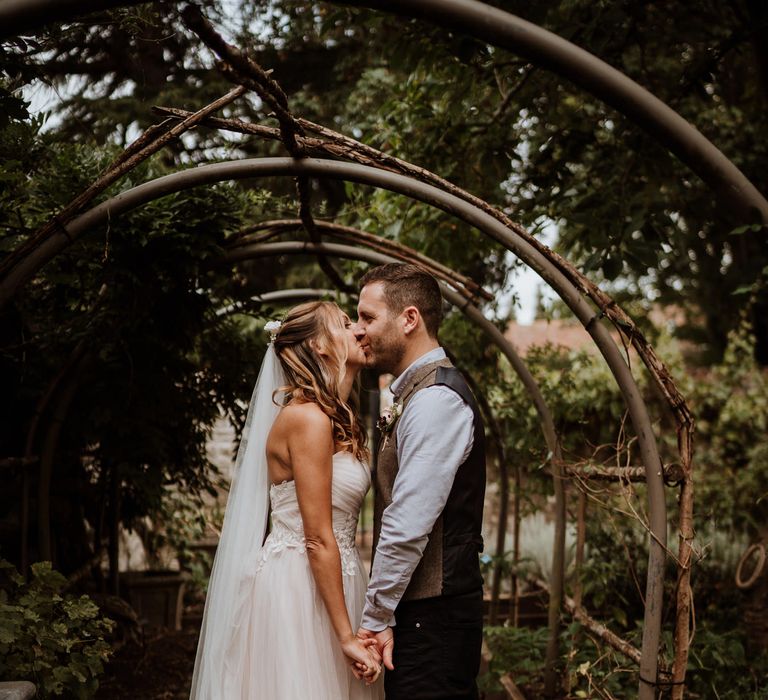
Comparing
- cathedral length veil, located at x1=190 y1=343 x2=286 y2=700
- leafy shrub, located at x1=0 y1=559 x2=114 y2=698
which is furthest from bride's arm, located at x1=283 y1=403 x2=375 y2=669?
leafy shrub, located at x1=0 y1=559 x2=114 y2=698

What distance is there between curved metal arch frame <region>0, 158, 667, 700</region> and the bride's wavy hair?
0.54m

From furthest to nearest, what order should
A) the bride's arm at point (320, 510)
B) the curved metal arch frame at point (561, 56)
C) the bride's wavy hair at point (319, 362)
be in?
the bride's wavy hair at point (319, 362), the bride's arm at point (320, 510), the curved metal arch frame at point (561, 56)

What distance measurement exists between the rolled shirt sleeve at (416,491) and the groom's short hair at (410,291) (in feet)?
1.15

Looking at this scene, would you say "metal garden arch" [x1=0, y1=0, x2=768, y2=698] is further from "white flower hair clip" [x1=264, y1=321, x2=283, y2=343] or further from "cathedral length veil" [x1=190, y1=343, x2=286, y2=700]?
"cathedral length veil" [x1=190, y1=343, x2=286, y2=700]

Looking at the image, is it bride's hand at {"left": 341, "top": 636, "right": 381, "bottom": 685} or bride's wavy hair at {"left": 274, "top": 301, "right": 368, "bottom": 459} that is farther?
bride's wavy hair at {"left": 274, "top": 301, "right": 368, "bottom": 459}

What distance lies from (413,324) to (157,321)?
173 centimetres

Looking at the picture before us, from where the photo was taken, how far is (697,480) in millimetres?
8328

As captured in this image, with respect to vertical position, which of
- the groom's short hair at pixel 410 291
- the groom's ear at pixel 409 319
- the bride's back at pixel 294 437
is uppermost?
the groom's short hair at pixel 410 291

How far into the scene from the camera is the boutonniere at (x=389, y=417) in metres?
2.55

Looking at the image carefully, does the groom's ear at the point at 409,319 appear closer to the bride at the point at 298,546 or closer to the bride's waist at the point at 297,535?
the bride at the point at 298,546

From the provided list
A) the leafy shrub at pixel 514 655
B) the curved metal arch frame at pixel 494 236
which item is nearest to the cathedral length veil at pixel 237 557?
the curved metal arch frame at pixel 494 236

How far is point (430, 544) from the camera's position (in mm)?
2346

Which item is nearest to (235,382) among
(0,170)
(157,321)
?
(157,321)

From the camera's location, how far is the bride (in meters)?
2.47
